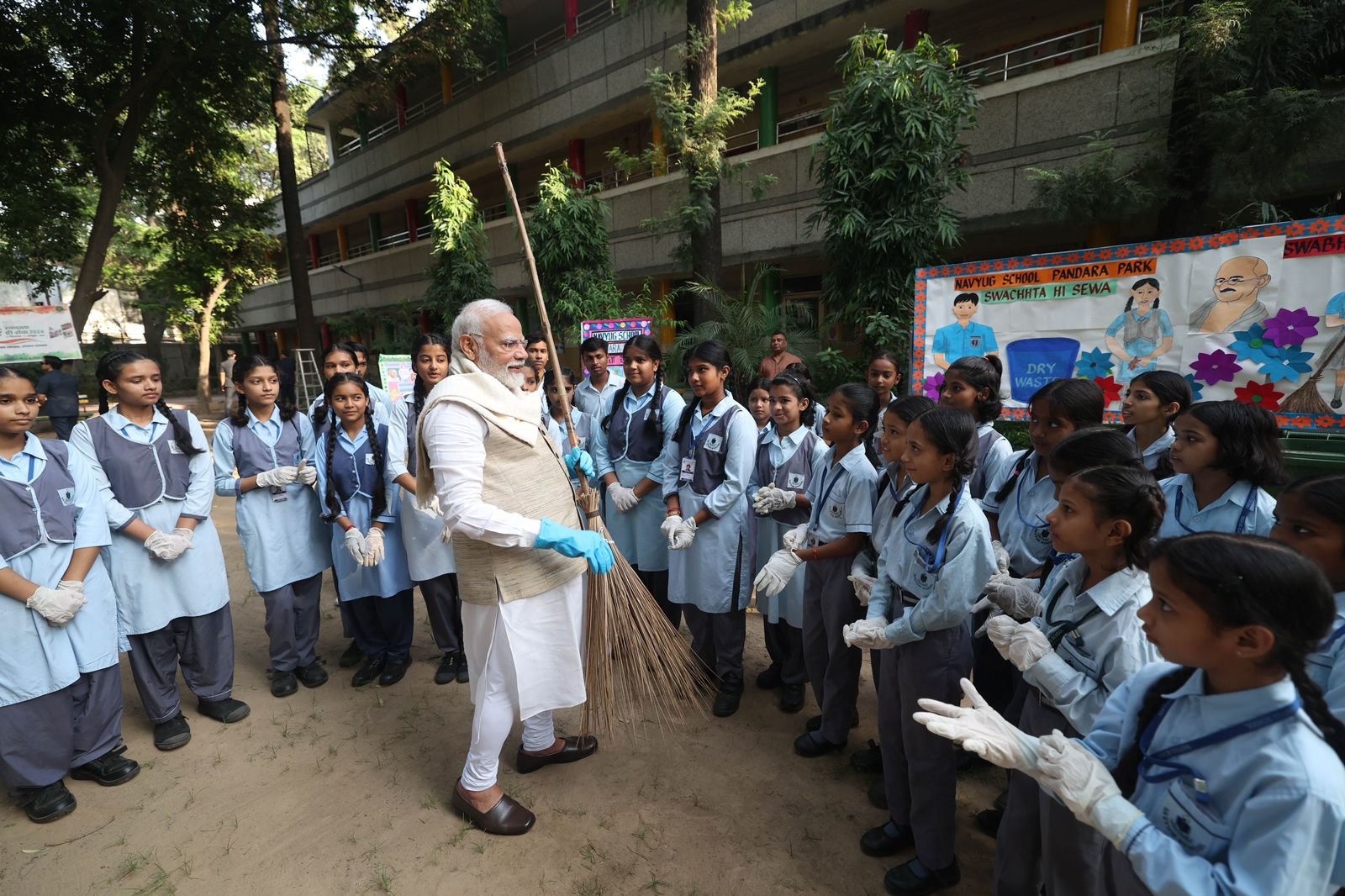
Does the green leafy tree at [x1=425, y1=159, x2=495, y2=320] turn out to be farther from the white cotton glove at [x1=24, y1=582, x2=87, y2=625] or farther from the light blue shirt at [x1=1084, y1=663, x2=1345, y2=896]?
the light blue shirt at [x1=1084, y1=663, x2=1345, y2=896]

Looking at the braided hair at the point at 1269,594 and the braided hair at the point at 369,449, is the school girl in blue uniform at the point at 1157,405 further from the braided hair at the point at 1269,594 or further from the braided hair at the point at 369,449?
the braided hair at the point at 369,449

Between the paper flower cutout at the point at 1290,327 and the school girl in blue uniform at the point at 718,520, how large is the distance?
136 inches

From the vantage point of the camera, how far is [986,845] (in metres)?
2.23

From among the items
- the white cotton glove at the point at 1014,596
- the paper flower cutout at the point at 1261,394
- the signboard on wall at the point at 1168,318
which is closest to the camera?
the white cotton glove at the point at 1014,596

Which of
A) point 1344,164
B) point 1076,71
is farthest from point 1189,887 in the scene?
point 1076,71

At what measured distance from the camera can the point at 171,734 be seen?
295 centimetres

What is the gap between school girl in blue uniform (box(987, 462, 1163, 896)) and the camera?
1.48 metres

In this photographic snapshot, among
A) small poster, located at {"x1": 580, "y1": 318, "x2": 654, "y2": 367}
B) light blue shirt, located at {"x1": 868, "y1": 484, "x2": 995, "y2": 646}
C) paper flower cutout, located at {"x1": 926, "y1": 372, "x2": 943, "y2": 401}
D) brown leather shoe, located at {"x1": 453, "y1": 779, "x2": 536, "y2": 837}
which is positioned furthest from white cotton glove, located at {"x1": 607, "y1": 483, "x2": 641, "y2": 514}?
paper flower cutout, located at {"x1": 926, "y1": 372, "x2": 943, "y2": 401}

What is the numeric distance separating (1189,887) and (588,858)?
5.88 feet

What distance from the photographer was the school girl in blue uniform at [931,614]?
1.86 meters

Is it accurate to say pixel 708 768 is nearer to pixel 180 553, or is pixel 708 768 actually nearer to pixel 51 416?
pixel 180 553

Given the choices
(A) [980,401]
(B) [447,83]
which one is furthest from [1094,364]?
(B) [447,83]

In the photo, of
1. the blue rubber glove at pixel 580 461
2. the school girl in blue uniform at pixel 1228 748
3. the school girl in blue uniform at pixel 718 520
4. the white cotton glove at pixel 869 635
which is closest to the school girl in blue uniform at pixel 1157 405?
the white cotton glove at pixel 869 635

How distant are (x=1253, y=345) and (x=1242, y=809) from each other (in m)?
4.20
